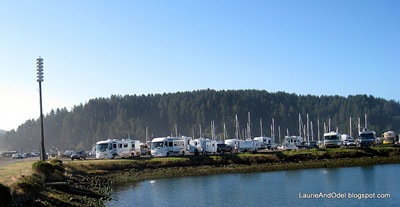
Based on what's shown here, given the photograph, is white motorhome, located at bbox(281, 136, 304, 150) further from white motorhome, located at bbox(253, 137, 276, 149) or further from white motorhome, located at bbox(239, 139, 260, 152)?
white motorhome, located at bbox(239, 139, 260, 152)

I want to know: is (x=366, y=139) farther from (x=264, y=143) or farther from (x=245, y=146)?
(x=264, y=143)

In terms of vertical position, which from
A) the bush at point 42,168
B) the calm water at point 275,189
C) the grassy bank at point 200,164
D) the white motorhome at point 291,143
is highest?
the bush at point 42,168

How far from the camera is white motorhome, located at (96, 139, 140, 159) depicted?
71.2 meters

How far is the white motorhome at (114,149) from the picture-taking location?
71.2 m

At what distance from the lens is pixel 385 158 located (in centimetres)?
6744

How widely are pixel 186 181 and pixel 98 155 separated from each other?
845 inches

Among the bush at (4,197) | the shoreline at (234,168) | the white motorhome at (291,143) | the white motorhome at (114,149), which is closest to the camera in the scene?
the bush at (4,197)

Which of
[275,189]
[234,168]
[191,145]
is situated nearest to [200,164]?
[234,168]

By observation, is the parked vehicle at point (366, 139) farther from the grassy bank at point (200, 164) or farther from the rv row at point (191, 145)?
the grassy bank at point (200, 164)

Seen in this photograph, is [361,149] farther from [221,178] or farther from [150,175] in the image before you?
[150,175]

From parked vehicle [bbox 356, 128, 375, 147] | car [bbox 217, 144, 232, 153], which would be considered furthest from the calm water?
parked vehicle [bbox 356, 128, 375, 147]

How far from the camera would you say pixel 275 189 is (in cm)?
4453

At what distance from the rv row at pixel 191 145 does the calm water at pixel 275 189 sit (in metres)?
15.3

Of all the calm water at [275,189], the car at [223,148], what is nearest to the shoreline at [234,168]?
the calm water at [275,189]
